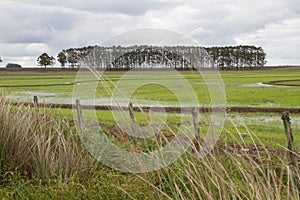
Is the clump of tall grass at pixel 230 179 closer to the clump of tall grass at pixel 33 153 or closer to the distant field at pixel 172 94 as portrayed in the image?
the distant field at pixel 172 94

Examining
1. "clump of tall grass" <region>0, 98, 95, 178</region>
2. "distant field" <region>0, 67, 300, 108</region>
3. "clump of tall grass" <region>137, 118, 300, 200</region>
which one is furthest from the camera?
"clump of tall grass" <region>0, 98, 95, 178</region>

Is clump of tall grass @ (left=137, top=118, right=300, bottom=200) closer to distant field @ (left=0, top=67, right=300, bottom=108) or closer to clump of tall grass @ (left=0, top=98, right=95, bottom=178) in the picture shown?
distant field @ (left=0, top=67, right=300, bottom=108)

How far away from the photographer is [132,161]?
5.99 meters

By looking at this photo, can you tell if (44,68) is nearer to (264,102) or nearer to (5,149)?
(264,102)

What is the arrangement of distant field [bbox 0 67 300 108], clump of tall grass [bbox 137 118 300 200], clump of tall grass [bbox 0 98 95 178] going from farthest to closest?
1. clump of tall grass [bbox 0 98 95 178]
2. distant field [bbox 0 67 300 108]
3. clump of tall grass [bbox 137 118 300 200]

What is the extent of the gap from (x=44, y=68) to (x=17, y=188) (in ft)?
337

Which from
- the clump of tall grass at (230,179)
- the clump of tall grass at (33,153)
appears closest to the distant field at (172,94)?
the clump of tall grass at (230,179)

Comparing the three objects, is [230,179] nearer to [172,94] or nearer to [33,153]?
[33,153]

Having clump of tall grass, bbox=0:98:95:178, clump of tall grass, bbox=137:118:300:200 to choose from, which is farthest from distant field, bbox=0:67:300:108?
clump of tall grass, bbox=0:98:95:178

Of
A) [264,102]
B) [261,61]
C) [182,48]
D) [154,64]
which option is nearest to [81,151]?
[154,64]

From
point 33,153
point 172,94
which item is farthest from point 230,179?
point 172,94

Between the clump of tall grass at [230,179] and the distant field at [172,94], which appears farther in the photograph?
the distant field at [172,94]

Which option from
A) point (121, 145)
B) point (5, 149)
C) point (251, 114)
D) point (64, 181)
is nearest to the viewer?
point (64, 181)

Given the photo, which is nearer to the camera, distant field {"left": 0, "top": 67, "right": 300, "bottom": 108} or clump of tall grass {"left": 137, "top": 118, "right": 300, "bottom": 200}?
clump of tall grass {"left": 137, "top": 118, "right": 300, "bottom": 200}
